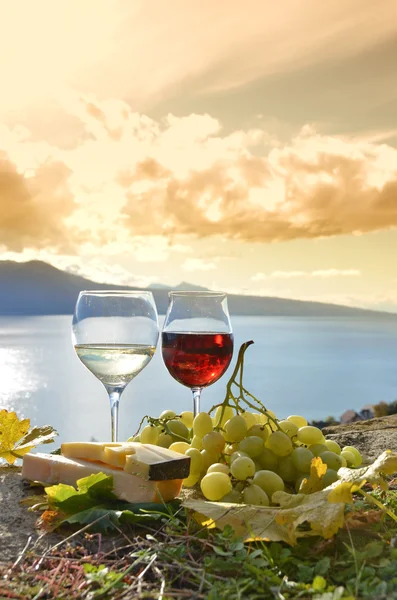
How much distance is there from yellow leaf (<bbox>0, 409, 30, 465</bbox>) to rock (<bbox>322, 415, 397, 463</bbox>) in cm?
106

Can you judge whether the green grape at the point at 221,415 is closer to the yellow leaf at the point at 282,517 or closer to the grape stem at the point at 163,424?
the grape stem at the point at 163,424

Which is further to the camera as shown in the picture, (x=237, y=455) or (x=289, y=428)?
(x=289, y=428)

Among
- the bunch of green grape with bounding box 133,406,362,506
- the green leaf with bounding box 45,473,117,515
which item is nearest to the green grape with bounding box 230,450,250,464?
the bunch of green grape with bounding box 133,406,362,506

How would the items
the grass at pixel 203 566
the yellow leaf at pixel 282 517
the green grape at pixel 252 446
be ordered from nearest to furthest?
the grass at pixel 203 566 < the yellow leaf at pixel 282 517 < the green grape at pixel 252 446

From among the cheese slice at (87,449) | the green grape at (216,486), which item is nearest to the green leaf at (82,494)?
the cheese slice at (87,449)

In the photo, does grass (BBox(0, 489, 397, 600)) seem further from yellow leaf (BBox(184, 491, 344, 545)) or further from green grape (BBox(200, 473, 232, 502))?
green grape (BBox(200, 473, 232, 502))

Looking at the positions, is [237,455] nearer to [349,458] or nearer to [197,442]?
[197,442]

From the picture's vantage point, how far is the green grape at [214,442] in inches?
69.2

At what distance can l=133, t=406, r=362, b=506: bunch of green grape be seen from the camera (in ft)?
5.19

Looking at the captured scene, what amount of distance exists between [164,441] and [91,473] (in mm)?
333

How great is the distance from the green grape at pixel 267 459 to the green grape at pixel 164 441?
316 millimetres

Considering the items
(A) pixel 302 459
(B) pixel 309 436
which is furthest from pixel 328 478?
(B) pixel 309 436

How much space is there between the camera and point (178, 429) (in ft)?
6.61

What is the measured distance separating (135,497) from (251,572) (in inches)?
18.7
